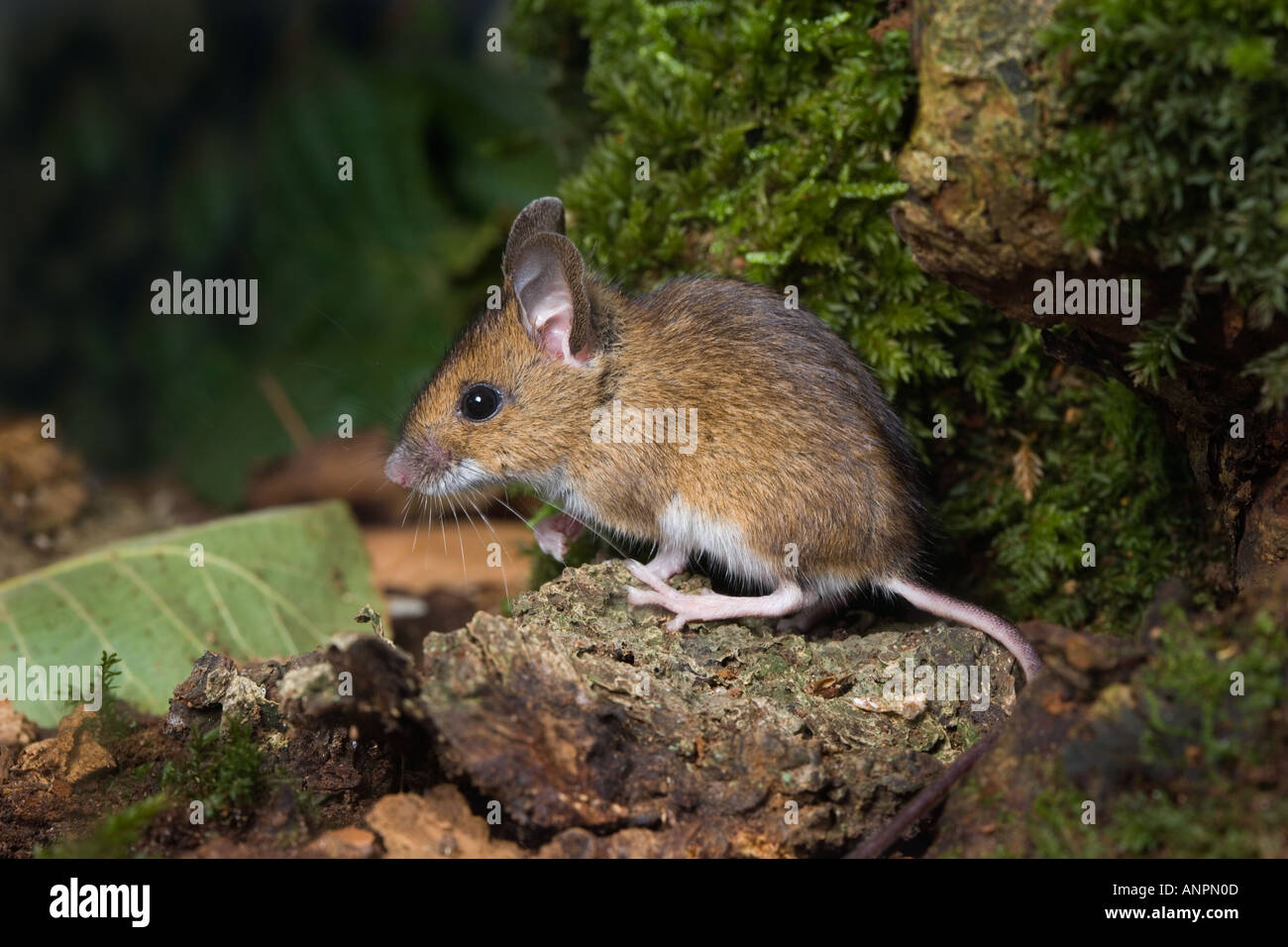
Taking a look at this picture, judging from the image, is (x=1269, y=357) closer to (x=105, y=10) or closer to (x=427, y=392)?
Answer: (x=427, y=392)

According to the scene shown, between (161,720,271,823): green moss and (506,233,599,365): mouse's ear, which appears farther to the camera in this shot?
(506,233,599,365): mouse's ear

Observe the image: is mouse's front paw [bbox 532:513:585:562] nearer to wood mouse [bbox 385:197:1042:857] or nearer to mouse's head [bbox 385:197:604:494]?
wood mouse [bbox 385:197:1042:857]

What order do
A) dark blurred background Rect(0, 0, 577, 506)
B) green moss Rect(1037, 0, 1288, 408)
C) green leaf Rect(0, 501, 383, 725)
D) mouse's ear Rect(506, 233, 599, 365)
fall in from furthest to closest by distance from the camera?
dark blurred background Rect(0, 0, 577, 506)
green leaf Rect(0, 501, 383, 725)
mouse's ear Rect(506, 233, 599, 365)
green moss Rect(1037, 0, 1288, 408)

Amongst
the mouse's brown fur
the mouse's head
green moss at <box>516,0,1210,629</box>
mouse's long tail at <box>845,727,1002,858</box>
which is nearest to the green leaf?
the mouse's head

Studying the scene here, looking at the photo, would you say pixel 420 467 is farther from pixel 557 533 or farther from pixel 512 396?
pixel 557 533

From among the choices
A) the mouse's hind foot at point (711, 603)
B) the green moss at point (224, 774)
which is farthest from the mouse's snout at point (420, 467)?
the green moss at point (224, 774)

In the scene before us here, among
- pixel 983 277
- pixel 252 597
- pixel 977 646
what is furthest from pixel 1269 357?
pixel 252 597
